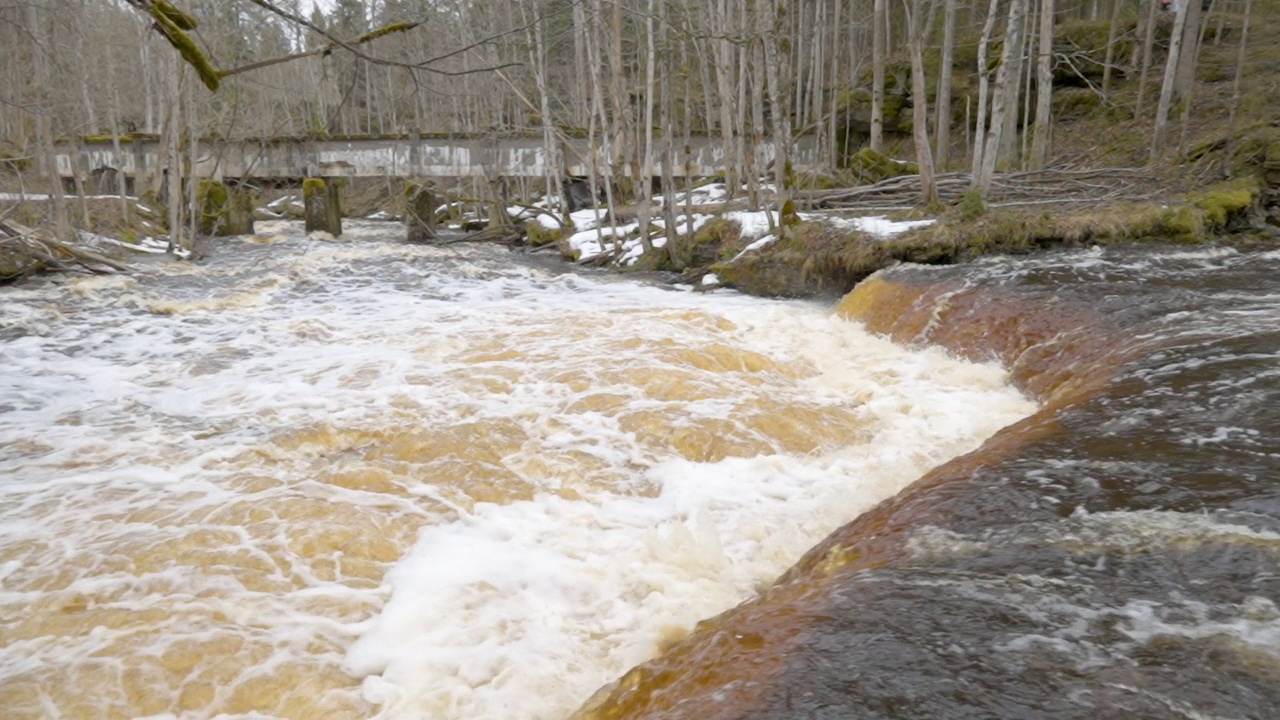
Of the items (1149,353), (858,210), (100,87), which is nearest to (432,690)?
(1149,353)

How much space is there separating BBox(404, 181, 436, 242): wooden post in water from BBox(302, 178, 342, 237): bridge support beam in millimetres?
2632

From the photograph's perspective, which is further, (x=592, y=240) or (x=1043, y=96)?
(x=592, y=240)

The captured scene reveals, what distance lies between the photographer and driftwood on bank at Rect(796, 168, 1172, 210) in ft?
41.6

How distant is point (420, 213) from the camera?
21000mm

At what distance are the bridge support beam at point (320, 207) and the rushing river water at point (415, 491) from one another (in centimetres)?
1298

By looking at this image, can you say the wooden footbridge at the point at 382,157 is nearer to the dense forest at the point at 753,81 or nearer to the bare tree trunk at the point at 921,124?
the dense forest at the point at 753,81

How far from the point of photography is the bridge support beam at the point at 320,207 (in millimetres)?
21969

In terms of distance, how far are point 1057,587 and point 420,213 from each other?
2024cm

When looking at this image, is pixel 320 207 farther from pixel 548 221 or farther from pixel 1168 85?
pixel 1168 85

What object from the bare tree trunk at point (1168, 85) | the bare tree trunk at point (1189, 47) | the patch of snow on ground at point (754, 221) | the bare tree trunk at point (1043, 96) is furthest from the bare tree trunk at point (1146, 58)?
the patch of snow on ground at point (754, 221)

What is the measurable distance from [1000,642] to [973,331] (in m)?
5.89

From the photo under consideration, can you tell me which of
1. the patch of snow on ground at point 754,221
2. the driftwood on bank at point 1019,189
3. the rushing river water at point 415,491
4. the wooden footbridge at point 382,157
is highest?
the wooden footbridge at point 382,157

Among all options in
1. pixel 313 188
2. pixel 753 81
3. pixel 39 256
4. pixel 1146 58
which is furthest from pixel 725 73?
pixel 313 188

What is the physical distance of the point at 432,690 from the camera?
3209mm
